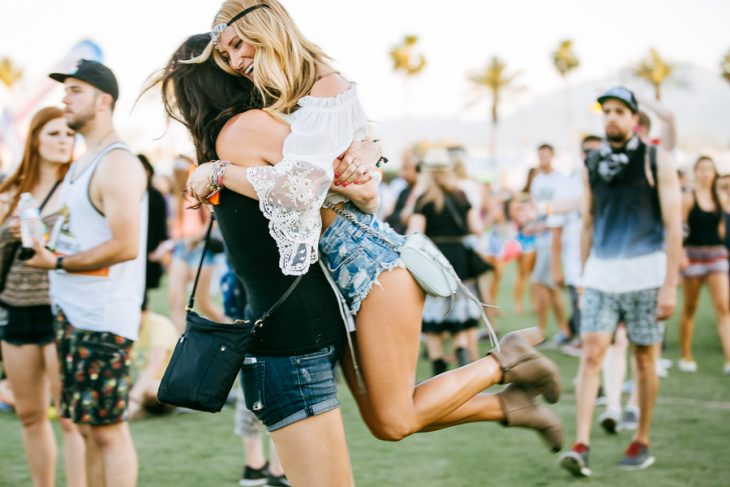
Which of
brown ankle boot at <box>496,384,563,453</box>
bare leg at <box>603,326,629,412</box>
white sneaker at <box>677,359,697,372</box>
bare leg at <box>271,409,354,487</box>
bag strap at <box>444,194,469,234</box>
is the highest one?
bag strap at <box>444,194,469,234</box>

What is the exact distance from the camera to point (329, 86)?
2914 millimetres

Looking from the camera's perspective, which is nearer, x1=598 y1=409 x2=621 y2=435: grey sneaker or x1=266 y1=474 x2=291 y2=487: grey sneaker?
x1=266 y1=474 x2=291 y2=487: grey sneaker

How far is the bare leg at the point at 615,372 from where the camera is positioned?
6.53 metres

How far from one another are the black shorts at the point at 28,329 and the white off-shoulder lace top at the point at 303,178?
2185mm

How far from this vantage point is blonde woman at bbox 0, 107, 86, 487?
4.46 meters

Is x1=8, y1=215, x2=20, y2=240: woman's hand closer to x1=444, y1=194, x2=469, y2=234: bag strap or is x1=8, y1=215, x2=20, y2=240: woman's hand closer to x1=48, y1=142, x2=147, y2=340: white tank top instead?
x1=48, y1=142, x2=147, y2=340: white tank top

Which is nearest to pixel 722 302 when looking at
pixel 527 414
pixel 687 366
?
pixel 687 366

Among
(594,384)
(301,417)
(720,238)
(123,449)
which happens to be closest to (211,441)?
(123,449)

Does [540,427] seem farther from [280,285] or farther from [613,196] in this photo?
[613,196]

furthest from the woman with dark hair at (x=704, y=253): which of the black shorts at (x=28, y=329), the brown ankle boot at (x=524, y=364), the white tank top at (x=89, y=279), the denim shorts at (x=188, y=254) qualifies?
the black shorts at (x=28, y=329)

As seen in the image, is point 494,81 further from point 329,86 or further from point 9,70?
point 329,86

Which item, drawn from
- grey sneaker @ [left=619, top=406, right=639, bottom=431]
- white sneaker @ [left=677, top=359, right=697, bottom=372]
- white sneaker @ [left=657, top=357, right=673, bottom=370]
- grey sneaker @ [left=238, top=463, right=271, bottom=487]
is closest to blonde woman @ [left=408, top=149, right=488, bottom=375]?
grey sneaker @ [left=619, top=406, right=639, bottom=431]

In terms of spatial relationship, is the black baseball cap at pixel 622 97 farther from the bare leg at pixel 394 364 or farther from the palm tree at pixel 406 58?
the palm tree at pixel 406 58

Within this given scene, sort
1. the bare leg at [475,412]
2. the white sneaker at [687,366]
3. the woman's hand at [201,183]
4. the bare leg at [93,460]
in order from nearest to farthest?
the woman's hand at [201,183] < the bare leg at [475,412] < the bare leg at [93,460] < the white sneaker at [687,366]
